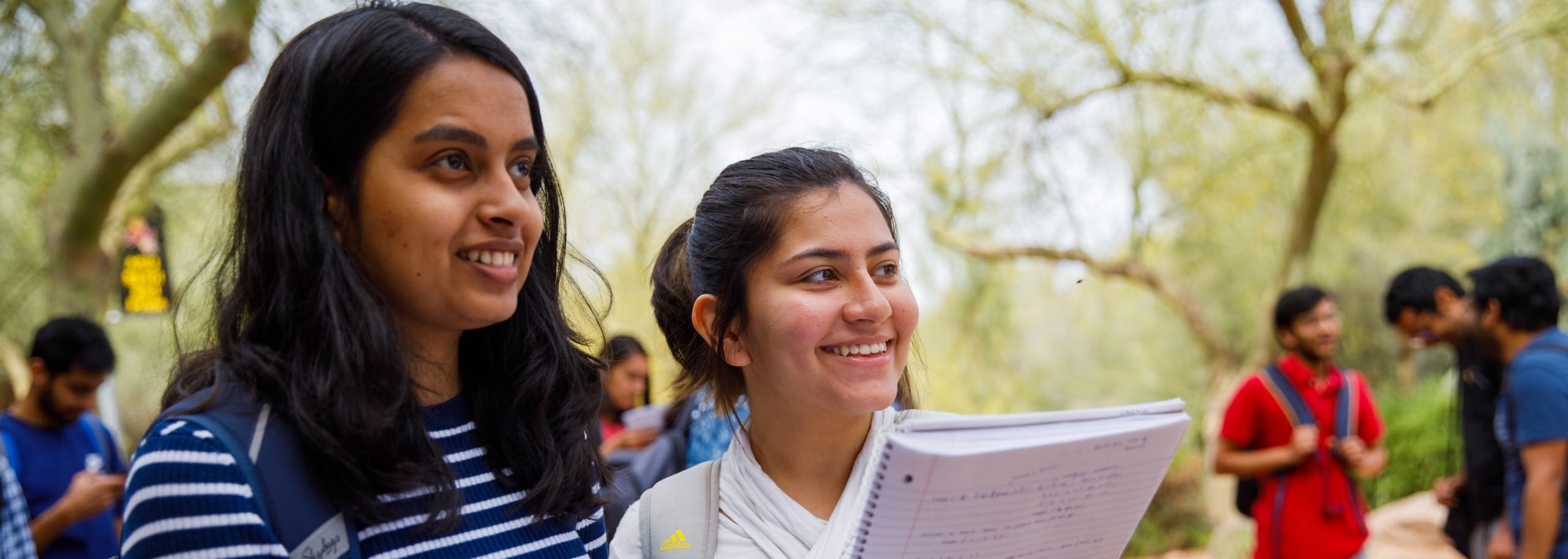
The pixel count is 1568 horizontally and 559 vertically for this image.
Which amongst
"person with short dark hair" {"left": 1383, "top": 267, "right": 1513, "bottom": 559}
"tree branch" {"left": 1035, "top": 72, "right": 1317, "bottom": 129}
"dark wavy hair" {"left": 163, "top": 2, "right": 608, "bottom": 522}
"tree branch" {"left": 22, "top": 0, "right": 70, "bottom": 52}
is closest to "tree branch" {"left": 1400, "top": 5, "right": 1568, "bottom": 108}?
"tree branch" {"left": 1035, "top": 72, "right": 1317, "bottom": 129}

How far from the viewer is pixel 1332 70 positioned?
698 cm

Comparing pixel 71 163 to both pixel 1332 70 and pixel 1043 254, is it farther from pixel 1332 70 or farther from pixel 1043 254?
pixel 1332 70

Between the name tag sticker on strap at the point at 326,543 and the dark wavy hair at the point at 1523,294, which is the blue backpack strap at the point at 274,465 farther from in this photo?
the dark wavy hair at the point at 1523,294

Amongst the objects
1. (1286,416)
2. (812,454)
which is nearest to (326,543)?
(812,454)

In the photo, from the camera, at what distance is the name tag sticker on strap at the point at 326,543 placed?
1.10m

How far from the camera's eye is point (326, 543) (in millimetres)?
1125

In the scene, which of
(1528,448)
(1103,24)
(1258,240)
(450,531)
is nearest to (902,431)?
(450,531)

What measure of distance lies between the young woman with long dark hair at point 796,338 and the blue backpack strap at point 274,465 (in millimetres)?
647

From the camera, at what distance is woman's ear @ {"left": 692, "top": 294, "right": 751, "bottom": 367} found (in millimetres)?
1819

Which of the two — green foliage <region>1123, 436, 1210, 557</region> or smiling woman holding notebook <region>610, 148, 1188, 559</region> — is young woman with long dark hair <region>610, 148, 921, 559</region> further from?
green foliage <region>1123, 436, 1210, 557</region>

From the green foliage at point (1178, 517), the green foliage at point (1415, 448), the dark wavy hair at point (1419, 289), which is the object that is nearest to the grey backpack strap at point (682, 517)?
the dark wavy hair at point (1419, 289)

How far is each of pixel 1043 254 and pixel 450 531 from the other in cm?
742

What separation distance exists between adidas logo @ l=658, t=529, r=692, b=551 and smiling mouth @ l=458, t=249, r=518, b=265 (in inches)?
22.2

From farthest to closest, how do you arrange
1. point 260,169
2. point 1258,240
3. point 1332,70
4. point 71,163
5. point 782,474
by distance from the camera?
1. point 1258,240
2. point 1332,70
3. point 71,163
4. point 782,474
5. point 260,169
